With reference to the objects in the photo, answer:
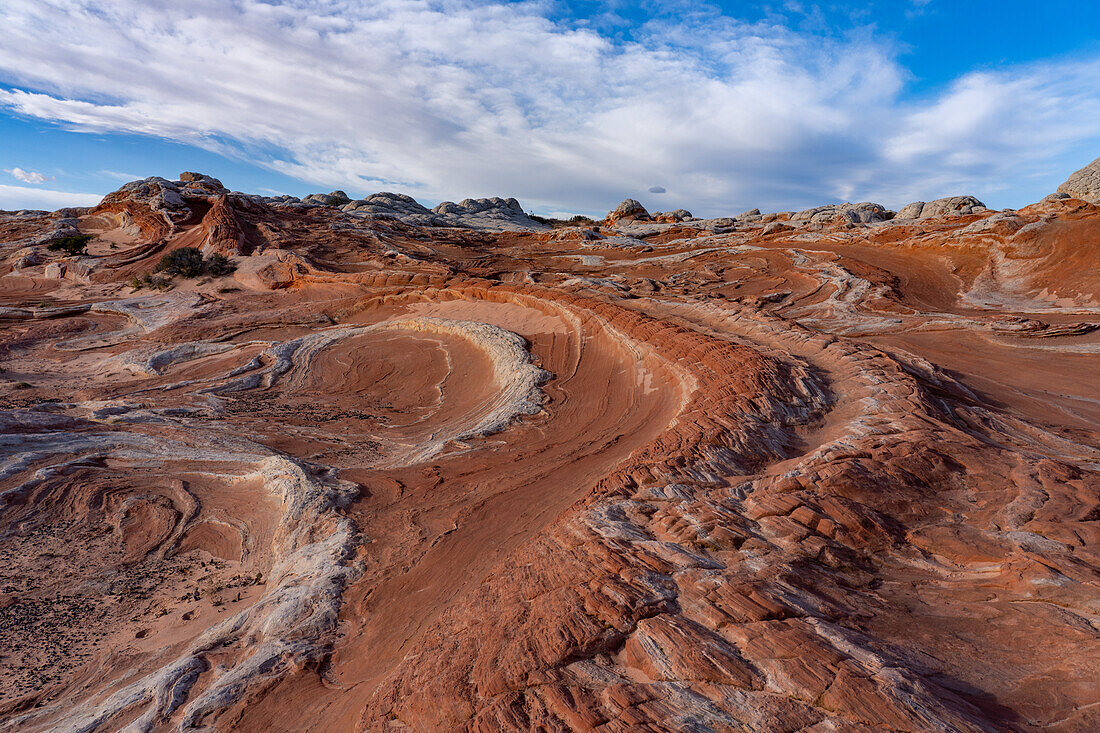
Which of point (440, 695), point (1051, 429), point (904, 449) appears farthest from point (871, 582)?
point (1051, 429)

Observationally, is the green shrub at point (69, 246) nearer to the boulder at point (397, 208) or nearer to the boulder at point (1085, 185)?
the boulder at point (397, 208)

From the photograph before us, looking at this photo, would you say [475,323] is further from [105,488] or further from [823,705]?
[823,705]

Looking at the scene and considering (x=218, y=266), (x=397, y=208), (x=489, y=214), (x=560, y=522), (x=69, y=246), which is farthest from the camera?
(x=489, y=214)

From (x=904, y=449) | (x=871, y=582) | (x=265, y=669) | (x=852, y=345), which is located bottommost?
(x=265, y=669)

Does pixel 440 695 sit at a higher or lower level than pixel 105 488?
higher

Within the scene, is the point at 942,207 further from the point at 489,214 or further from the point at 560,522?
the point at 489,214

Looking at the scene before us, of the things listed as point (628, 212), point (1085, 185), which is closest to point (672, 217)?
point (628, 212)
